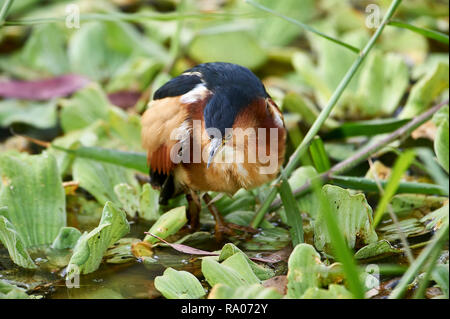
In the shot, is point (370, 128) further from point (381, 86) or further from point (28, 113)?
point (28, 113)

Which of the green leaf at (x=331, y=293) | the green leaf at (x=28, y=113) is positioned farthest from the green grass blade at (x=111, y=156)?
the green leaf at (x=331, y=293)

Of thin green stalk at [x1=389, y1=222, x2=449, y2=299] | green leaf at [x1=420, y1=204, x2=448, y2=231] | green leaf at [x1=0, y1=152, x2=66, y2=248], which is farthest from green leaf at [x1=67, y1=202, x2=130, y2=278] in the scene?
green leaf at [x1=420, y1=204, x2=448, y2=231]

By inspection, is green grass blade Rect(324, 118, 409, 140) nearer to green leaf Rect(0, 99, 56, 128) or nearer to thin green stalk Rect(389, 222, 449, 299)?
thin green stalk Rect(389, 222, 449, 299)

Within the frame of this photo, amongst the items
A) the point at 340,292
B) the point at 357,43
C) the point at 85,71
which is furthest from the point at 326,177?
the point at 85,71

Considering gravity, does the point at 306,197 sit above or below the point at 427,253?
above

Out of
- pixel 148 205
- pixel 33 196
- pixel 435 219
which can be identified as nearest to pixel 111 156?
pixel 148 205

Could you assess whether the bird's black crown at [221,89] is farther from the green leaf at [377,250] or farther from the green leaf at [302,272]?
the green leaf at [377,250]
